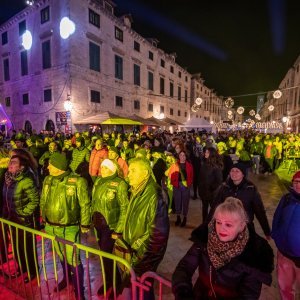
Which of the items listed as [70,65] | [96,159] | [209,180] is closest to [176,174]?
[209,180]

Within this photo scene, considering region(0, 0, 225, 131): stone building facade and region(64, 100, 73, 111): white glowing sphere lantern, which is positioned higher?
region(0, 0, 225, 131): stone building facade

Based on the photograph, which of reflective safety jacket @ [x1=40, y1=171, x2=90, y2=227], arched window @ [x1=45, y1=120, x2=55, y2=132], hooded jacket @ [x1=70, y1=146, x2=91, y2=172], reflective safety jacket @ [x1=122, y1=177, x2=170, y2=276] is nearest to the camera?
reflective safety jacket @ [x1=122, y1=177, x2=170, y2=276]

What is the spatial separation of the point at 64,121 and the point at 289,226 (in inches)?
774

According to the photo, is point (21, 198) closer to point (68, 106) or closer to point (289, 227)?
point (289, 227)

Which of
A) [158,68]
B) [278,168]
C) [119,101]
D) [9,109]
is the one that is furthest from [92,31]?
[278,168]

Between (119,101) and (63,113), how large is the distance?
711 cm

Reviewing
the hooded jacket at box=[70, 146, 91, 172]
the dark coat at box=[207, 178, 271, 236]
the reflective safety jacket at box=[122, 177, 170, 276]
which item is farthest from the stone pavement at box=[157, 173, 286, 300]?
the hooded jacket at box=[70, 146, 91, 172]

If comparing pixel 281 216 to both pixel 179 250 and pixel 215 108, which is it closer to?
pixel 179 250

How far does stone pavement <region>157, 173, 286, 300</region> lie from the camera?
3.76m

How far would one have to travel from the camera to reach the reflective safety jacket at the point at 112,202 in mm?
3381

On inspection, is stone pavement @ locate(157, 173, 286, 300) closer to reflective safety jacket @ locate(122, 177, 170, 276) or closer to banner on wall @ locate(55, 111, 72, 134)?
reflective safety jacket @ locate(122, 177, 170, 276)

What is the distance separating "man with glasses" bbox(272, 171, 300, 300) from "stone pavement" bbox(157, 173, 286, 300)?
0.65m

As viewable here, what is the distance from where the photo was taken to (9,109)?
25438 millimetres

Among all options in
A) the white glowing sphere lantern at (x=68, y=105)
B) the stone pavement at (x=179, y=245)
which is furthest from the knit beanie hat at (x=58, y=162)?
the white glowing sphere lantern at (x=68, y=105)
